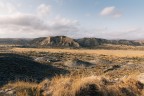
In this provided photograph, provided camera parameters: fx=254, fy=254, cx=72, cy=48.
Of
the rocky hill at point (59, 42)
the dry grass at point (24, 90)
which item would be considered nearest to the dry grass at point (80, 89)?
the dry grass at point (24, 90)

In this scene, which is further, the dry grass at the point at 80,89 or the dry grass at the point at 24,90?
the dry grass at the point at 24,90

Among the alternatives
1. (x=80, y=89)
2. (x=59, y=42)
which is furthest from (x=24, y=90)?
(x=59, y=42)

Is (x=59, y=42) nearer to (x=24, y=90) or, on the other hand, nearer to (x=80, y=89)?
(x=24, y=90)

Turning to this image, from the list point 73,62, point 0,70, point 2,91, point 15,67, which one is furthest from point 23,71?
point 2,91

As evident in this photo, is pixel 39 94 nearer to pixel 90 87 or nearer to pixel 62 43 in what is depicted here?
pixel 90 87

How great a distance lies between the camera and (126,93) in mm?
9617

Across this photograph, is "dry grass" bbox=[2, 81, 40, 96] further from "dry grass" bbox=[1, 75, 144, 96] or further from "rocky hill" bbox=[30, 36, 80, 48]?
"rocky hill" bbox=[30, 36, 80, 48]

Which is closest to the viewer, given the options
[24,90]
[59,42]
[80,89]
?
[80,89]

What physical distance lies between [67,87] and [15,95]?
1813mm

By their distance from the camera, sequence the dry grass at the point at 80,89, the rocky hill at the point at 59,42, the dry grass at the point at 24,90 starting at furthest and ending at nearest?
1. the rocky hill at the point at 59,42
2. the dry grass at the point at 24,90
3. the dry grass at the point at 80,89

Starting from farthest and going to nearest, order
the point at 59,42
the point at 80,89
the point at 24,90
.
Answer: the point at 59,42, the point at 24,90, the point at 80,89

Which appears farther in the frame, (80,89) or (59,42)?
(59,42)

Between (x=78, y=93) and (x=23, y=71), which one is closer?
(x=78, y=93)

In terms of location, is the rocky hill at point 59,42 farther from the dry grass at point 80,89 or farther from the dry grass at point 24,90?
the dry grass at point 24,90
